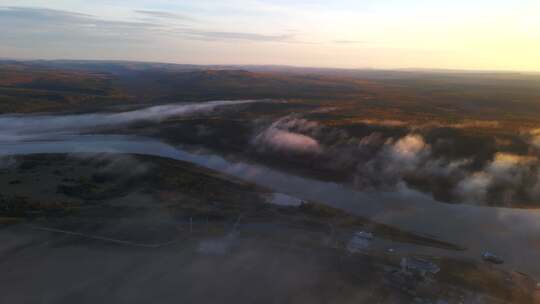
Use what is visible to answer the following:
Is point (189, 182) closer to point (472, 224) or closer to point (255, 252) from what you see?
point (255, 252)

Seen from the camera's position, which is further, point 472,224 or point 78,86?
point 78,86

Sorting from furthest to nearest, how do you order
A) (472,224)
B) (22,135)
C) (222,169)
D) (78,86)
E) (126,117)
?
(78,86) < (126,117) < (22,135) < (222,169) < (472,224)

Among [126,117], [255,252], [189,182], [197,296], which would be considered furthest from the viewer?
[126,117]

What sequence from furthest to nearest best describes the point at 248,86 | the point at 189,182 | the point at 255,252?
the point at 248,86 → the point at 189,182 → the point at 255,252

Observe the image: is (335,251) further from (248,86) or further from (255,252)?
(248,86)

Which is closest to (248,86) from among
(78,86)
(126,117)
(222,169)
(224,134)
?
(78,86)

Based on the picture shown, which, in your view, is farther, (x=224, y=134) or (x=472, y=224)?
(x=224, y=134)

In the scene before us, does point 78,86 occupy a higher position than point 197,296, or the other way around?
point 78,86

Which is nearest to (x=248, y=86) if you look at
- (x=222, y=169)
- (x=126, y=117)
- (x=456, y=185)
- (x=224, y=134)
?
(x=126, y=117)

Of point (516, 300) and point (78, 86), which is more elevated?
point (78, 86)
